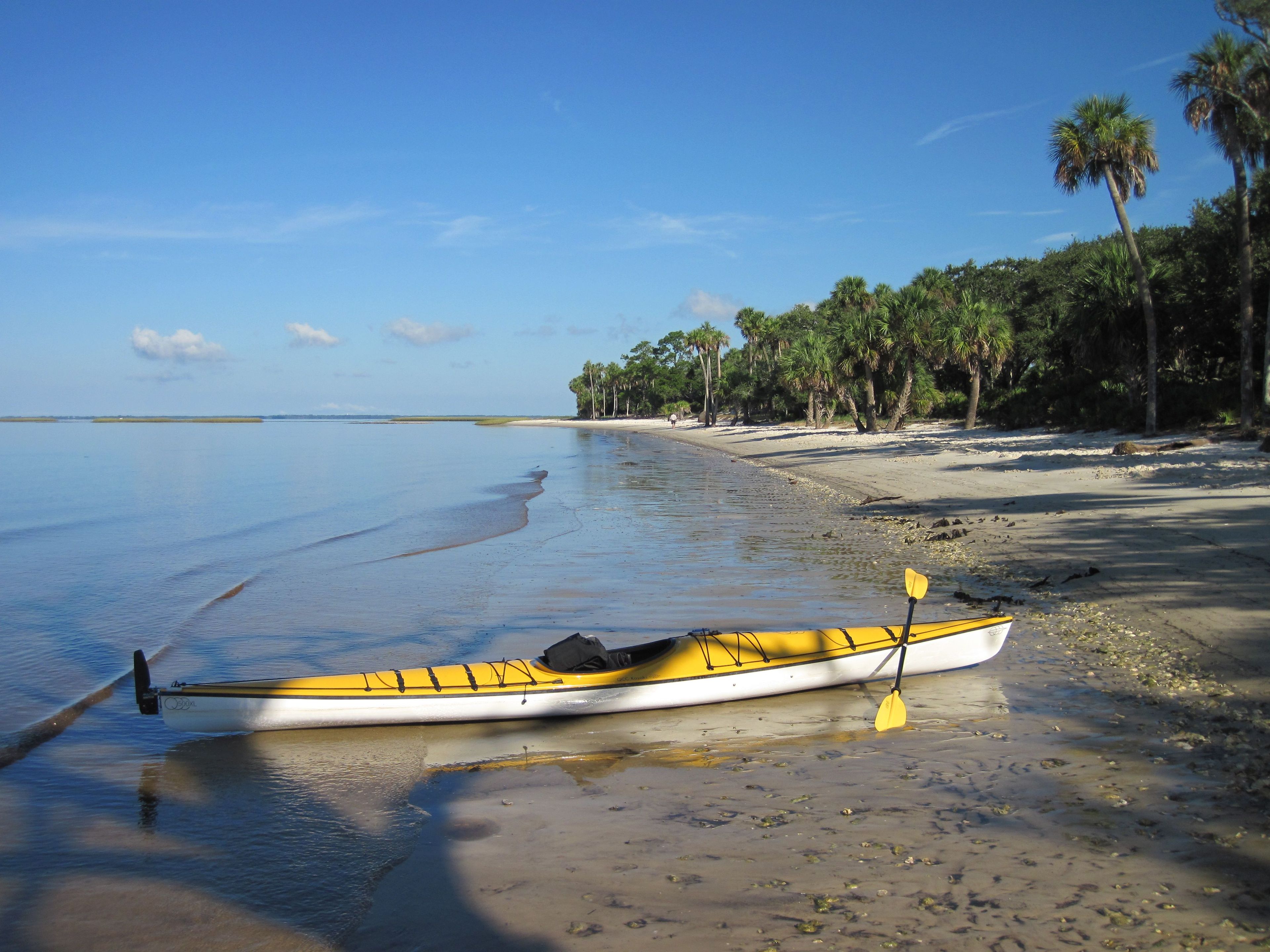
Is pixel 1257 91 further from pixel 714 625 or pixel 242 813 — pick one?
pixel 242 813

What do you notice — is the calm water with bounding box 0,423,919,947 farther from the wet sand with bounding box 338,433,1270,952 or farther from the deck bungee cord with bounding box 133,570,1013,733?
the wet sand with bounding box 338,433,1270,952

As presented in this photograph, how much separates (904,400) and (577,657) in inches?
1658

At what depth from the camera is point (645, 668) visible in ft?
24.1

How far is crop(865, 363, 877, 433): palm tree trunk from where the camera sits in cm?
4662

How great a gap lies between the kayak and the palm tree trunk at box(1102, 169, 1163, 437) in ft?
69.2

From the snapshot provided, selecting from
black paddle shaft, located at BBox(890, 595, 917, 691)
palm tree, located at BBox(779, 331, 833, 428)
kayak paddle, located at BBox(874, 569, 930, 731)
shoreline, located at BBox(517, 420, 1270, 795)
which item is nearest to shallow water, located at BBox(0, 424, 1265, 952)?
kayak paddle, located at BBox(874, 569, 930, 731)

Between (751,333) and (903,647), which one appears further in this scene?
(751,333)

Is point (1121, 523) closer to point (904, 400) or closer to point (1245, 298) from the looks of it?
point (1245, 298)

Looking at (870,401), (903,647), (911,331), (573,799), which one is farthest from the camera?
(870,401)

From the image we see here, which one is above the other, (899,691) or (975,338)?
(975,338)

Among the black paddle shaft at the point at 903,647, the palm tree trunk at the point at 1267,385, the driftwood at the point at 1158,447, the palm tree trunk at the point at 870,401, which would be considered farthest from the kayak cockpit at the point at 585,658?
the palm tree trunk at the point at 870,401

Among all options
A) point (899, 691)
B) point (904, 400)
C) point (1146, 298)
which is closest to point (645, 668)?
point (899, 691)

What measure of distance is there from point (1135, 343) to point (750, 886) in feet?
98.7

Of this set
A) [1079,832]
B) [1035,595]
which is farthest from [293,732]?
[1035,595]
